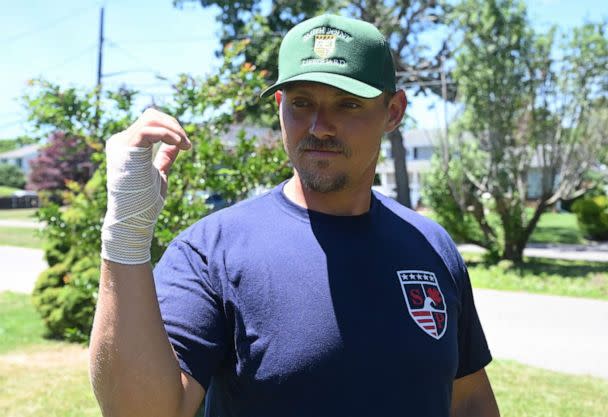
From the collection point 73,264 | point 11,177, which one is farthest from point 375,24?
point 11,177

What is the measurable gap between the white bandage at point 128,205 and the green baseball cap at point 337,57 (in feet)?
1.67

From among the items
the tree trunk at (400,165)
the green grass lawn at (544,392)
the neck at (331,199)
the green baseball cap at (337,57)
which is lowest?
the green grass lawn at (544,392)

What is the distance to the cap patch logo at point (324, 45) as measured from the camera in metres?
1.58

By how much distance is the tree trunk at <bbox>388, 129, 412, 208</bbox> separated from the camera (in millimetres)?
20369

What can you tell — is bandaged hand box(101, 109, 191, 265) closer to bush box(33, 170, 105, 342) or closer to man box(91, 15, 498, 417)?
man box(91, 15, 498, 417)

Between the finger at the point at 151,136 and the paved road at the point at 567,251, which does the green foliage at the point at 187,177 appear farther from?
the paved road at the point at 567,251

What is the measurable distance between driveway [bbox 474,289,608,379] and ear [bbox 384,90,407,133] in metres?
4.91

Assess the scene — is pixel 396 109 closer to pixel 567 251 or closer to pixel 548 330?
pixel 548 330

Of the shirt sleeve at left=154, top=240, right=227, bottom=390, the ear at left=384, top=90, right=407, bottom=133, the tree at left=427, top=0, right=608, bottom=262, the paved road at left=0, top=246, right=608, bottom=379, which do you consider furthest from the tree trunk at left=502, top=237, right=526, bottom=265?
the shirt sleeve at left=154, top=240, right=227, bottom=390

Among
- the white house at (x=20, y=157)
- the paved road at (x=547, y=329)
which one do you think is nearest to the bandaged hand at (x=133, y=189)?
the paved road at (x=547, y=329)

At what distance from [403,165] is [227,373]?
1988cm

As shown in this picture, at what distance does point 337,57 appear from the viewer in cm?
158

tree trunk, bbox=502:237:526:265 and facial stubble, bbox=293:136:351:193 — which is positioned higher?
facial stubble, bbox=293:136:351:193

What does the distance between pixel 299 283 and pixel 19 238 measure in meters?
20.5
